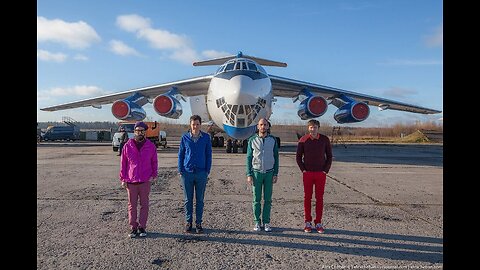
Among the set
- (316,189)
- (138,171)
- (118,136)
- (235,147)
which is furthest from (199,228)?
(118,136)

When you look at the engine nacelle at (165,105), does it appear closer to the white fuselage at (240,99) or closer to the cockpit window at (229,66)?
the white fuselage at (240,99)

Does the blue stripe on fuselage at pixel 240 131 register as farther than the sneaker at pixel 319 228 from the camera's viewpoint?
Yes

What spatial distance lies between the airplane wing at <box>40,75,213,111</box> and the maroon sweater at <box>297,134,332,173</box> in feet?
36.9

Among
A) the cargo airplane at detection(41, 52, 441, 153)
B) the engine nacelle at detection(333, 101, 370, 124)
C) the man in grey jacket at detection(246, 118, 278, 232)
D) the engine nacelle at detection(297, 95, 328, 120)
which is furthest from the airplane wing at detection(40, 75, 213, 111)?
the man in grey jacket at detection(246, 118, 278, 232)

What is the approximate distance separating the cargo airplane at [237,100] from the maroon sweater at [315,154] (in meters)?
7.26

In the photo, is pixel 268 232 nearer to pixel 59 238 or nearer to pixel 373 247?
pixel 373 247

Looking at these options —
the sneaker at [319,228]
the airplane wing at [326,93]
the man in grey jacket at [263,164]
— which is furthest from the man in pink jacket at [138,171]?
the airplane wing at [326,93]

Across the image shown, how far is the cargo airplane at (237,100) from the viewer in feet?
41.8

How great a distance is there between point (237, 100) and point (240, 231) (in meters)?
8.06

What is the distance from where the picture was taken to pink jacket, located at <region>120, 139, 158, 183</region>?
4711 mm

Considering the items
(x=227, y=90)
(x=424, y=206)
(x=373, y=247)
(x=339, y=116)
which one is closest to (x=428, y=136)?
(x=339, y=116)

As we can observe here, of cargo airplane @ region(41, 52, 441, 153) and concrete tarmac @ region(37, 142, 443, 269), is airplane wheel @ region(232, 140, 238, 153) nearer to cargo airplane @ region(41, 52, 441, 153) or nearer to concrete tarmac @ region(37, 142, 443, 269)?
cargo airplane @ region(41, 52, 441, 153)

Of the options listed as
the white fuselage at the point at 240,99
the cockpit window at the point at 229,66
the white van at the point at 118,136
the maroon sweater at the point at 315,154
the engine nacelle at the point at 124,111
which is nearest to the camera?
the maroon sweater at the point at 315,154
